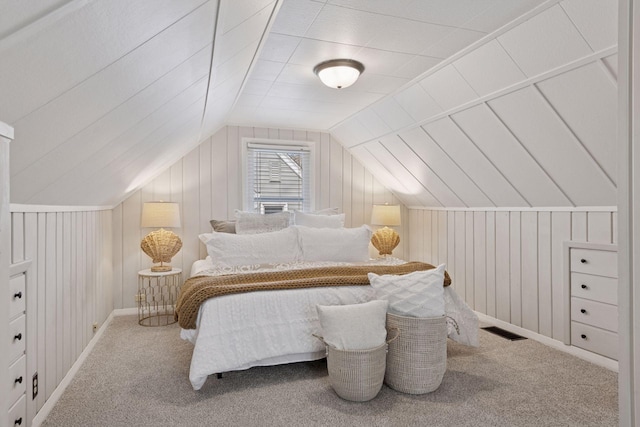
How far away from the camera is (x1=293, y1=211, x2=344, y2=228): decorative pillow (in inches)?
163

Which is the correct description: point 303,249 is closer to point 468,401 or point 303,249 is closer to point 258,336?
point 258,336

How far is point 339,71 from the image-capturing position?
2.74 m

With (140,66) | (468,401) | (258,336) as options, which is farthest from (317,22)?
(468,401)

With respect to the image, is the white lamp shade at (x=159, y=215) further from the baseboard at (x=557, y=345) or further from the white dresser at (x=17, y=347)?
the baseboard at (x=557, y=345)

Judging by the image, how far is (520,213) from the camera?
3328 millimetres

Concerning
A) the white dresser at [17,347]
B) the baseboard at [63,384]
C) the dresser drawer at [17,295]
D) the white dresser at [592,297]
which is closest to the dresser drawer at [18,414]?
the white dresser at [17,347]

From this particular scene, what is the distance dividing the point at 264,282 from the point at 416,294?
39.5 inches

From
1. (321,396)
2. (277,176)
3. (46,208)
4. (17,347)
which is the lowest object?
(321,396)

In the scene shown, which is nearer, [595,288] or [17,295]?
[17,295]

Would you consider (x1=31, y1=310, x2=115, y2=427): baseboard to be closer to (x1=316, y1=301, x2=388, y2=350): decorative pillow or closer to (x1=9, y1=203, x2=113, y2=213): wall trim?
(x1=9, y1=203, x2=113, y2=213): wall trim

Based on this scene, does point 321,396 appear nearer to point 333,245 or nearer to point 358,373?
point 358,373

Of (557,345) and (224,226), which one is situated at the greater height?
(224,226)

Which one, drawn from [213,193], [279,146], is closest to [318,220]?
[279,146]

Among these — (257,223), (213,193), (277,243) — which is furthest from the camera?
(213,193)
